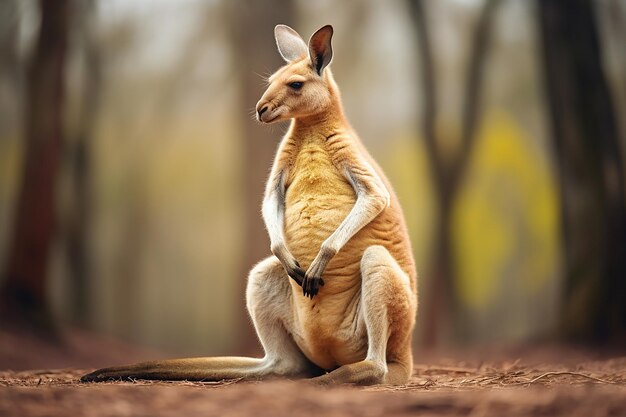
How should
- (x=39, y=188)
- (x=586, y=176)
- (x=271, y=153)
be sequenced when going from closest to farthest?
(x=586, y=176), (x=39, y=188), (x=271, y=153)

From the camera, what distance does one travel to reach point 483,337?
29141 mm

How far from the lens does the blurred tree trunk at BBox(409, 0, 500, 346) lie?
17.9 m

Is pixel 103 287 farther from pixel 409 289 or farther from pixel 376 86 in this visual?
pixel 409 289

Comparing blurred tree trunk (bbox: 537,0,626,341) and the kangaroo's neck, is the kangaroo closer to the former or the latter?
the kangaroo's neck

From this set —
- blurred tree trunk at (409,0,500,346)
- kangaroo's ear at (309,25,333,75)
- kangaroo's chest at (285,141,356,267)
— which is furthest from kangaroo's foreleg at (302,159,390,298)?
blurred tree trunk at (409,0,500,346)

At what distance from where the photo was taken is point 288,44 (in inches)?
267

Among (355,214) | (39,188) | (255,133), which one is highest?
(255,133)

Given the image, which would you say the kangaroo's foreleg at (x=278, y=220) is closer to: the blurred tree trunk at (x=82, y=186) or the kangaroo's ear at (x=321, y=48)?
the kangaroo's ear at (x=321, y=48)

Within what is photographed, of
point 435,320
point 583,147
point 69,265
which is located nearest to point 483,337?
point 435,320

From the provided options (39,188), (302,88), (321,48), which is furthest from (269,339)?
(39,188)

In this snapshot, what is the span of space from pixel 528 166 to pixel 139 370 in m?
21.0

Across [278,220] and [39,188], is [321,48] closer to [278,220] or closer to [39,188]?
[278,220]

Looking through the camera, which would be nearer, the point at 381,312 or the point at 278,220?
the point at 381,312

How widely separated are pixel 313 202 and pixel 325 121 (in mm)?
702
